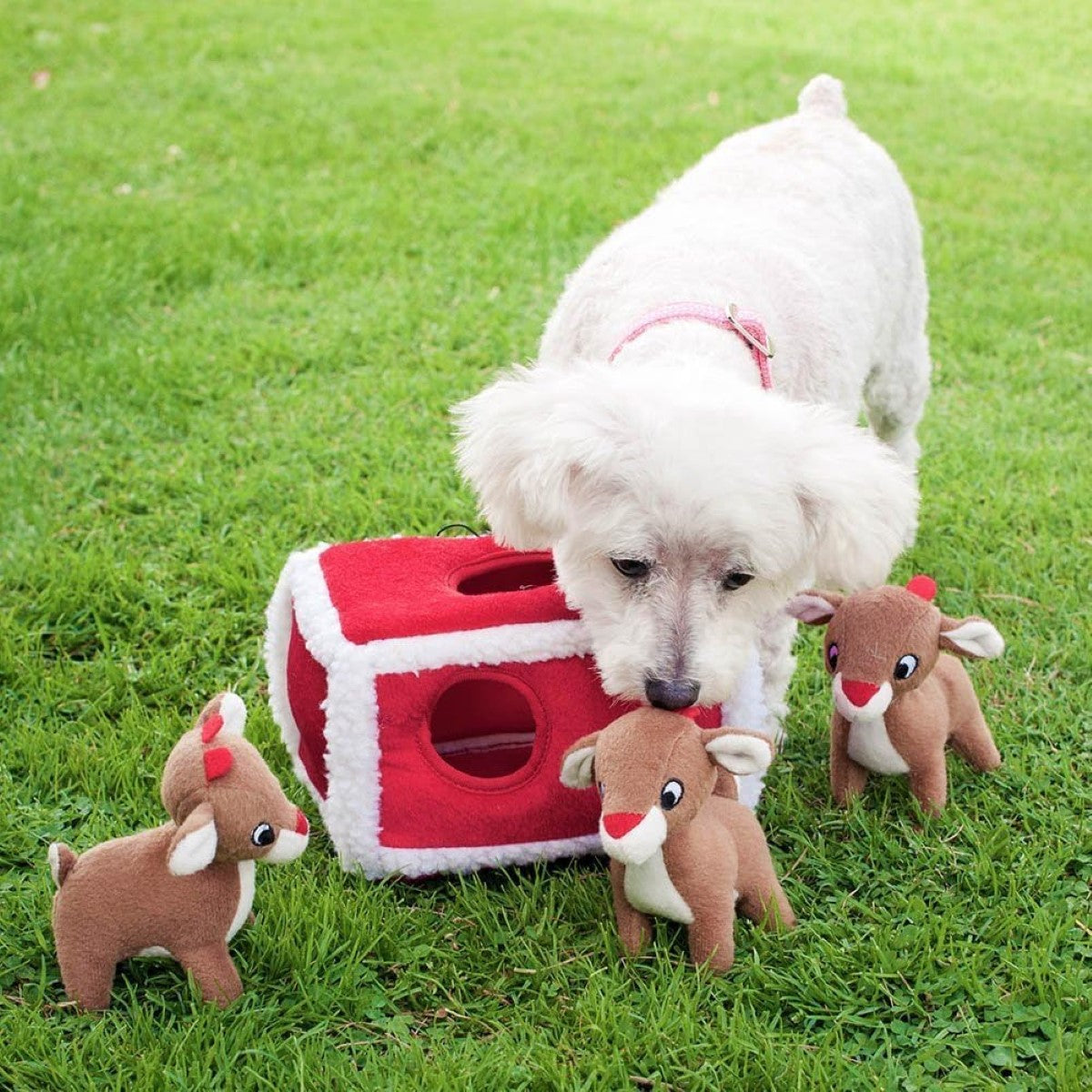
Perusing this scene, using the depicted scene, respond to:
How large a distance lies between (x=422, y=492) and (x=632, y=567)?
183cm

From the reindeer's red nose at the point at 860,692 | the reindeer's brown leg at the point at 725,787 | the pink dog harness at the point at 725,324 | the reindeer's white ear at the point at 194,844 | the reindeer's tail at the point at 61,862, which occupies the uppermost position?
the pink dog harness at the point at 725,324

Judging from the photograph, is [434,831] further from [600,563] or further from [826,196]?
[826,196]

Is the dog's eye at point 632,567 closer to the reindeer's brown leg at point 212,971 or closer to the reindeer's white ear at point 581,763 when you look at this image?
the reindeer's white ear at point 581,763

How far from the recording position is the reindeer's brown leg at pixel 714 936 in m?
2.48

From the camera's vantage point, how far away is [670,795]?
239 cm

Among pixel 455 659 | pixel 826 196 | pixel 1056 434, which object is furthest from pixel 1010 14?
pixel 455 659

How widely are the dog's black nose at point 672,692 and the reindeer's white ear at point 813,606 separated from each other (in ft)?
1.97

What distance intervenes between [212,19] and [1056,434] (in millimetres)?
8587

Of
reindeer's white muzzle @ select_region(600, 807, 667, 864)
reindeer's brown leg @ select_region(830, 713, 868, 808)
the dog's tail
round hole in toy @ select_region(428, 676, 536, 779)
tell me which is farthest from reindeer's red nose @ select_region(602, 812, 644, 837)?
the dog's tail

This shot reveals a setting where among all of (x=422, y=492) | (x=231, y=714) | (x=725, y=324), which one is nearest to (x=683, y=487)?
(x=725, y=324)

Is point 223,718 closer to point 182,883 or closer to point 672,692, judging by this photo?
point 182,883

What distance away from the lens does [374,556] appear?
3.01 m

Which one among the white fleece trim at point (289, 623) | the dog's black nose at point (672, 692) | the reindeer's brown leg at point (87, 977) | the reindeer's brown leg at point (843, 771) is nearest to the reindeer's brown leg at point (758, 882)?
the dog's black nose at point (672, 692)

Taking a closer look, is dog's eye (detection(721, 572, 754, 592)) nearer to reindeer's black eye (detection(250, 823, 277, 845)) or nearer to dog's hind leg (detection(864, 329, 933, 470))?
reindeer's black eye (detection(250, 823, 277, 845))
